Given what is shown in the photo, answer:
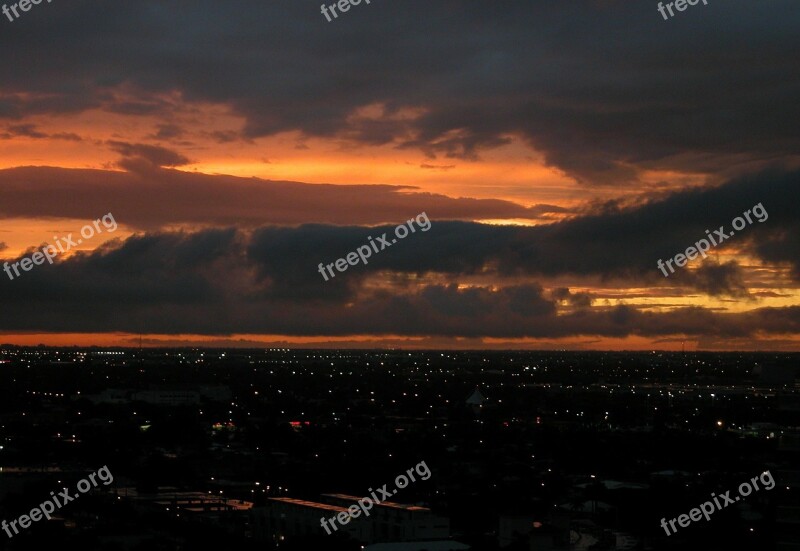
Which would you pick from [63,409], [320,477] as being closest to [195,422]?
[63,409]

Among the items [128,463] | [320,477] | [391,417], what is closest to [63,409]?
[391,417]

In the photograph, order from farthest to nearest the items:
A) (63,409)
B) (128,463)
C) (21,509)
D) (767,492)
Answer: (63,409), (128,463), (767,492), (21,509)

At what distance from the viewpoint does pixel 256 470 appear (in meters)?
63.2

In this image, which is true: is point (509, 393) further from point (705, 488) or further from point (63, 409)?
point (705, 488)

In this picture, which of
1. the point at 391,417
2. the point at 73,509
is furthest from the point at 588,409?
the point at 73,509

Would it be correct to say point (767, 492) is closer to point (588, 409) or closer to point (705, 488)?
point (705, 488)

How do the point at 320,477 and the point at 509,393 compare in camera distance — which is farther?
the point at 509,393

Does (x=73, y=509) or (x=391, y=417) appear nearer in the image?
(x=73, y=509)

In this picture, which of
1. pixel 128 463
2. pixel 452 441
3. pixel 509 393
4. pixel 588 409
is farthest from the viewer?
pixel 509 393

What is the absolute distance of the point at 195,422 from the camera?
310 feet

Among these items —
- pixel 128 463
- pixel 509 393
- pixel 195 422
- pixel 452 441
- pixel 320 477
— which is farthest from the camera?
pixel 509 393

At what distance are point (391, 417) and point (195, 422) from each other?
19408 millimetres

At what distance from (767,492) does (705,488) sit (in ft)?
10.7

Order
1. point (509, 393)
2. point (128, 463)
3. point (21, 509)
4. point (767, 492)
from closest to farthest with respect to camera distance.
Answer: point (21, 509)
point (767, 492)
point (128, 463)
point (509, 393)
